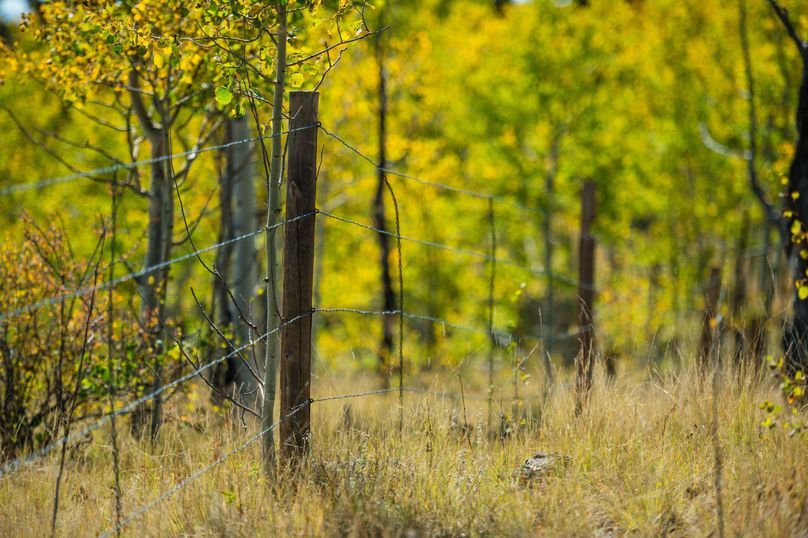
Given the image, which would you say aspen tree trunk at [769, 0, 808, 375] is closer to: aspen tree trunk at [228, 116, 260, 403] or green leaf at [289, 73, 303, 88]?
green leaf at [289, 73, 303, 88]

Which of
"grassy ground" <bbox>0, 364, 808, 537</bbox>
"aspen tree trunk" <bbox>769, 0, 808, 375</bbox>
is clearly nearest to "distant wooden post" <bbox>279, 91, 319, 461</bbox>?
"grassy ground" <bbox>0, 364, 808, 537</bbox>

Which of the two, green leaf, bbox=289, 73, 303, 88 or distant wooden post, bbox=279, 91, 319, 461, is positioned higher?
green leaf, bbox=289, 73, 303, 88

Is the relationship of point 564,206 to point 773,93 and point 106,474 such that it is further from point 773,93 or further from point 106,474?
point 106,474

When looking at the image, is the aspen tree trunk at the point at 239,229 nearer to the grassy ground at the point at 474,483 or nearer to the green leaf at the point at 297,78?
the grassy ground at the point at 474,483

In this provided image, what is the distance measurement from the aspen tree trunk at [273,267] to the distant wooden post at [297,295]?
57 mm

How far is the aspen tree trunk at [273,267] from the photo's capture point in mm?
4297

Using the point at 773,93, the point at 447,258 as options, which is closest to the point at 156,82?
the point at 773,93

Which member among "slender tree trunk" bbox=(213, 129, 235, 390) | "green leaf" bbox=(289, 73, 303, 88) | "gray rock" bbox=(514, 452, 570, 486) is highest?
"green leaf" bbox=(289, 73, 303, 88)

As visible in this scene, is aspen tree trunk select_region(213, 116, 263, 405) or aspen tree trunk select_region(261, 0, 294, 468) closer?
aspen tree trunk select_region(261, 0, 294, 468)

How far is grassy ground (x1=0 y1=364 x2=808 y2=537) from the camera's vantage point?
3.90m

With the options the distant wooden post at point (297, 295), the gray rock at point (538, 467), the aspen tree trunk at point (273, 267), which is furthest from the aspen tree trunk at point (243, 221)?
the gray rock at point (538, 467)

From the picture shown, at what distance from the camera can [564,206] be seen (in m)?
24.9

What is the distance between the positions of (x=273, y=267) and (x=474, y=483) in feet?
4.98

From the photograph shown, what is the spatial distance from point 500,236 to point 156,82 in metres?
20.3
